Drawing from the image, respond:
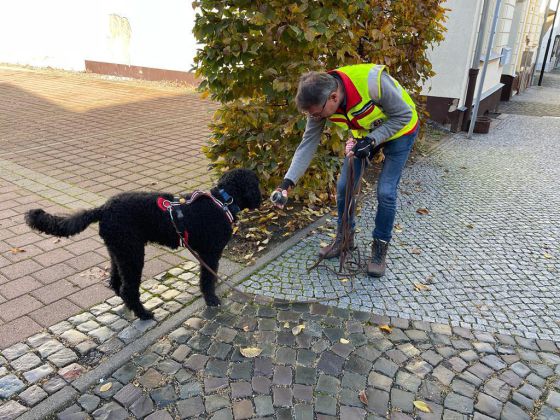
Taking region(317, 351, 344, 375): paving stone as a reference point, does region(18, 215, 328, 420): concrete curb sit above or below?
above

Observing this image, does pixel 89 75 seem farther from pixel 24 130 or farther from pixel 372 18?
pixel 372 18

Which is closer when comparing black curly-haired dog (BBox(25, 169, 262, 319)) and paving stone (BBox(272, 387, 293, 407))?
paving stone (BBox(272, 387, 293, 407))

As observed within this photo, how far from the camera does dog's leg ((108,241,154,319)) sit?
2.93 meters

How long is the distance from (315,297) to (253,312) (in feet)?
1.84

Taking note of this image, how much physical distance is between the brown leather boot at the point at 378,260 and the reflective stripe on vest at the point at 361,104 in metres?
0.98

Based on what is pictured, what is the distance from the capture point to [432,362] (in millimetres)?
2941

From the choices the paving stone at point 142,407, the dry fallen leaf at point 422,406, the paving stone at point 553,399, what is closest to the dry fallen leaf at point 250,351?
the paving stone at point 142,407

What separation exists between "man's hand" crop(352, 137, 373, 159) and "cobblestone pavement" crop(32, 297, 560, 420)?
1269 millimetres

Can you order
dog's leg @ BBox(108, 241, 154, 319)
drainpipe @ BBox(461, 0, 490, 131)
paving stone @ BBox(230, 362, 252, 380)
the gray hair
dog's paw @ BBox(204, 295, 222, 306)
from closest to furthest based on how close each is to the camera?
paving stone @ BBox(230, 362, 252, 380), dog's leg @ BBox(108, 241, 154, 319), the gray hair, dog's paw @ BBox(204, 295, 222, 306), drainpipe @ BBox(461, 0, 490, 131)

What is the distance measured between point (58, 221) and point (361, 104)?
2.32m

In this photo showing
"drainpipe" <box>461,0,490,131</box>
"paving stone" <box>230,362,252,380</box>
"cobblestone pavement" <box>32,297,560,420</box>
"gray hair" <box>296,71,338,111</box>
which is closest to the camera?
"cobblestone pavement" <box>32,297,560,420</box>

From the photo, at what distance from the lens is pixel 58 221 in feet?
8.99

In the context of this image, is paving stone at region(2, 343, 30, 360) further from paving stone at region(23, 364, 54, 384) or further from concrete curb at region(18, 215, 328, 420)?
concrete curb at region(18, 215, 328, 420)

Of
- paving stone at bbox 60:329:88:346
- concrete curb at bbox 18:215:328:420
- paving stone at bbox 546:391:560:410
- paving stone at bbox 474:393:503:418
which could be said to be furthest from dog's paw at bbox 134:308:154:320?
paving stone at bbox 546:391:560:410
